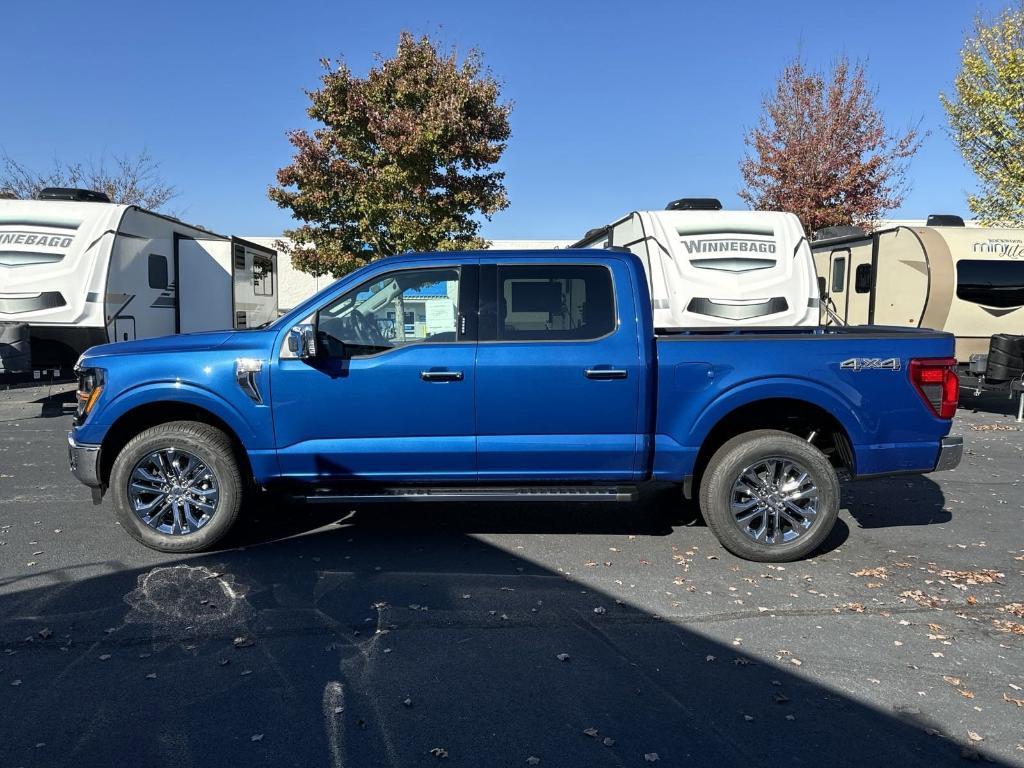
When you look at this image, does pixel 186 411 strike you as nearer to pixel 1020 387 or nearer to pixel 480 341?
pixel 480 341

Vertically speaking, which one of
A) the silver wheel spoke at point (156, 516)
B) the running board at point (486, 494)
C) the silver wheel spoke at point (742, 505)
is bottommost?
the silver wheel spoke at point (156, 516)

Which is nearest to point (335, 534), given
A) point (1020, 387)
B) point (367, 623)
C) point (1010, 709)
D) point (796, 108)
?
point (367, 623)

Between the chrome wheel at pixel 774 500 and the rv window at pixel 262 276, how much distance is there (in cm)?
1165

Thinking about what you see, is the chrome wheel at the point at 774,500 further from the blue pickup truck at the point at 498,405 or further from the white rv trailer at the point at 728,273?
the white rv trailer at the point at 728,273

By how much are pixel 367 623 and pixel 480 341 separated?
1.91 meters

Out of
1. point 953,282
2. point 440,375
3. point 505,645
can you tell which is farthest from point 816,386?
point 953,282

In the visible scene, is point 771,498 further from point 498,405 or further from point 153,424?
point 153,424

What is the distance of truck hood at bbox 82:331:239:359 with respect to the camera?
16.7ft

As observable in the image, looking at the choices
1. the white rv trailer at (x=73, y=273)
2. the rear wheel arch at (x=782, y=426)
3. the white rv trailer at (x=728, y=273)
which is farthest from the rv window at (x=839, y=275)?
the white rv trailer at (x=73, y=273)

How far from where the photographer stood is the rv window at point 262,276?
14.6 meters

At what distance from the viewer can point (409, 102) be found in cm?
1538

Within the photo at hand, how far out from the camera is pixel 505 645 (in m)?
3.82

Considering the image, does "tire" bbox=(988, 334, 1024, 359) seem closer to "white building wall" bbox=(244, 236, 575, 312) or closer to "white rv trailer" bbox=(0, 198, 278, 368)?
"white rv trailer" bbox=(0, 198, 278, 368)

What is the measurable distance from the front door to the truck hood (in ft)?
1.82
